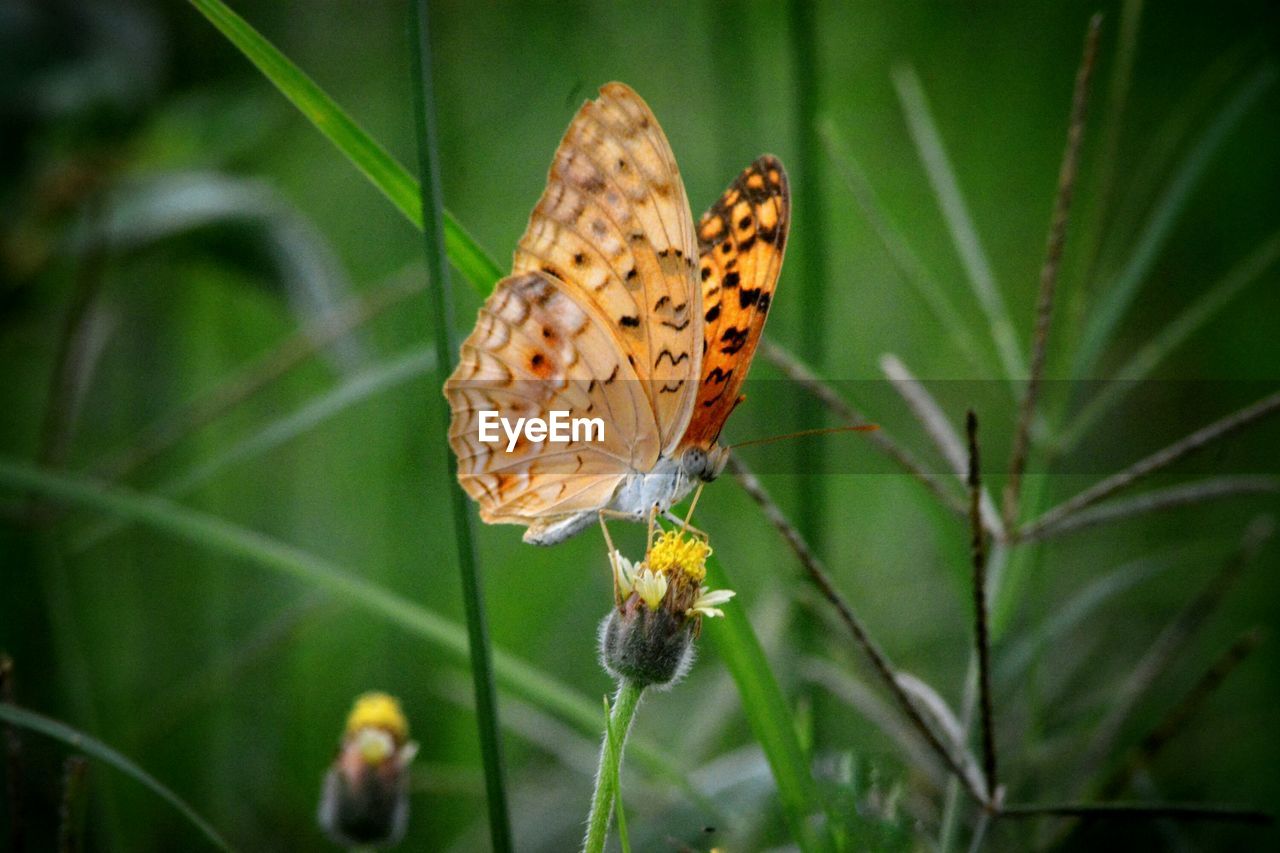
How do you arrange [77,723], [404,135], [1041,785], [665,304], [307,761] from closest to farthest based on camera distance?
[665,304], [77,723], [1041,785], [307,761], [404,135]

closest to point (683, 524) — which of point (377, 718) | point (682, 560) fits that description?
point (682, 560)

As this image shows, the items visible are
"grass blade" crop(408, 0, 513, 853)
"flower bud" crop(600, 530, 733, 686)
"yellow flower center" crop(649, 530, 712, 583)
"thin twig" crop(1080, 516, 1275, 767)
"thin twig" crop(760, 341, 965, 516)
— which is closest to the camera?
"grass blade" crop(408, 0, 513, 853)

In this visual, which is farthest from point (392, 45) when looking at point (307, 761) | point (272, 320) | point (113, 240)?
point (307, 761)

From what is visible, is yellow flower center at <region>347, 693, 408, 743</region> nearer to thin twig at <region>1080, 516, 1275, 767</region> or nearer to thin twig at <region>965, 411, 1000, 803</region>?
thin twig at <region>965, 411, 1000, 803</region>

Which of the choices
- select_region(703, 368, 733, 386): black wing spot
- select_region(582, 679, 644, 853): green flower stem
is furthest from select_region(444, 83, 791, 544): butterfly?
select_region(582, 679, 644, 853): green flower stem

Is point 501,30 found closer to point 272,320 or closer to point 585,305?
point 272,320

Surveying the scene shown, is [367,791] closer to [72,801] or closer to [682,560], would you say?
[72,801]
